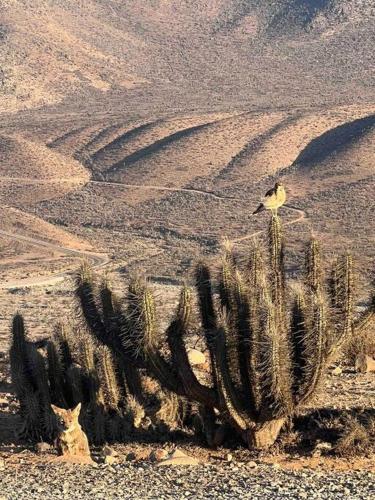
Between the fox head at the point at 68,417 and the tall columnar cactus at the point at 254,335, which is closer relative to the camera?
the tall columnar cactus at the point at 254,335

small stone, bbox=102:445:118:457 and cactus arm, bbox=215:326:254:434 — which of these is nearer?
cactus arm, bbox=215:326:254:434

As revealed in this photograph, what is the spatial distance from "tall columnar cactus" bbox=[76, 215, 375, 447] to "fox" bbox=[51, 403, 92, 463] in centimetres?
112

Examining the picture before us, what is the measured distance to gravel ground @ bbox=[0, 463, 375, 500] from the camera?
10500mm

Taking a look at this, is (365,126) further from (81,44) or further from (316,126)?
(81,44)

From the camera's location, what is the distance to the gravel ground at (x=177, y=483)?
10500mm

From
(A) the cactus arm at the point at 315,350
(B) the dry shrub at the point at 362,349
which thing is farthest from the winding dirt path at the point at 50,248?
(A) the cactus arm at the point at 315,350

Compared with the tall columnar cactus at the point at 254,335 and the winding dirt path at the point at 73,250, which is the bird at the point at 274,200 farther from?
the winding dirt path at the point at 73,250

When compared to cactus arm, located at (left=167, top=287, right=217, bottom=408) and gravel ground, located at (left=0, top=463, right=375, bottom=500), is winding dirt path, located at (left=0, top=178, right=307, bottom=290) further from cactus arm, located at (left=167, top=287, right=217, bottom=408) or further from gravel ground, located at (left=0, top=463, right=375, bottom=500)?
gravel ground, located at (left=0, top=463, right=375, bottom=500)

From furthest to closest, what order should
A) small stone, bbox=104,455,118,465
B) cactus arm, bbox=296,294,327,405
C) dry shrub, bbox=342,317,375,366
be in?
dry shrub, bbox=342,317,375,366
small stone, bbox=104,455,118,465
cactus arm, bbox=296,294,327,405

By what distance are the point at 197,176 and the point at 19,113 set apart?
91.4 feet

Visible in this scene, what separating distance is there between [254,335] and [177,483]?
1966mm

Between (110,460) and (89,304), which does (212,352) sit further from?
(89,304)

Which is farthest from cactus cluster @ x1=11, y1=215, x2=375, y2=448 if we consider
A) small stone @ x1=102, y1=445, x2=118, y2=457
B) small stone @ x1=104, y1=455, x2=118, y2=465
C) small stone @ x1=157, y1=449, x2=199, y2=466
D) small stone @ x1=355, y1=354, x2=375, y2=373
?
small stone @ x1=355, y1=354, x2=375, y2=373

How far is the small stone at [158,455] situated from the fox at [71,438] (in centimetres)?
72
